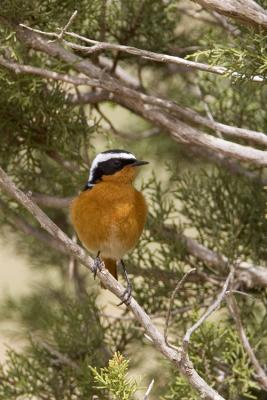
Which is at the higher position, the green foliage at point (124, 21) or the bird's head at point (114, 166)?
the green foliage at point (124, 21)

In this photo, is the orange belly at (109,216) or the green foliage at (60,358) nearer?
the orange belly at (109,216)

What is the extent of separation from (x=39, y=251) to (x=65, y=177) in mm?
1046

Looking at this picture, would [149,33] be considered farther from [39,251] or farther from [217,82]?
[39,251]

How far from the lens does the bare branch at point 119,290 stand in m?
3.06

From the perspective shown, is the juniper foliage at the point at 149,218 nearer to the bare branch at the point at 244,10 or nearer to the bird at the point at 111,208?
the bird at the point at 111,208

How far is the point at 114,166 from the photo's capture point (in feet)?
13.9

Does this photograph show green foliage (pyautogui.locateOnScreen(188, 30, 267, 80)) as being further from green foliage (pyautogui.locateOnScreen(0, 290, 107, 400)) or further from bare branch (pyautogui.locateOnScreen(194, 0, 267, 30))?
green foliage (pyautogui.locateOnScreen(0, 290, 107, 400))

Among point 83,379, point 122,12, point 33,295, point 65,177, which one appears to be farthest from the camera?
point 33,295

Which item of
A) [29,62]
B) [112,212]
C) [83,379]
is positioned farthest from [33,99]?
[83,379]

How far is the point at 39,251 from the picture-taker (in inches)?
227

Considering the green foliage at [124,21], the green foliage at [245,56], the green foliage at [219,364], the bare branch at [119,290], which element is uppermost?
the green foliage at [124,21]

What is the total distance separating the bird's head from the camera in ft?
13.9

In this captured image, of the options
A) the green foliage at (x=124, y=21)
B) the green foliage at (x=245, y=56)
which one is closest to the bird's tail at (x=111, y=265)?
the green foliage at (x=124, y=21)

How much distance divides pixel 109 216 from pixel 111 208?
4 cm
